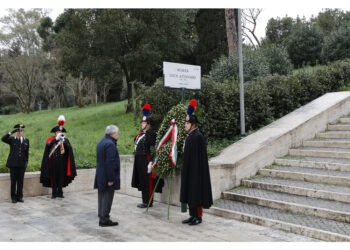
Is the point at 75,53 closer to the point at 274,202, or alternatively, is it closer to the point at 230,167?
the point at 230,167

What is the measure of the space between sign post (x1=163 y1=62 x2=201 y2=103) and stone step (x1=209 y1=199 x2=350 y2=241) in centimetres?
268

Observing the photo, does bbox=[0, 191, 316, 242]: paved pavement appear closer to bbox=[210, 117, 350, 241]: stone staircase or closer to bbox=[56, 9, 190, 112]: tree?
bbox=[210, 117, 350, 241]: stone staircase

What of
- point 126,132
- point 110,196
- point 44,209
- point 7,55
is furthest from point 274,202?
point 7,55

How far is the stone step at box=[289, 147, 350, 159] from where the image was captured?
888 centimetres

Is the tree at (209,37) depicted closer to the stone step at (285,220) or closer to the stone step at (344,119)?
the stone step at (344,119)

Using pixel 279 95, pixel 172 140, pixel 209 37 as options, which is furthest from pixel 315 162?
pixel 209 37

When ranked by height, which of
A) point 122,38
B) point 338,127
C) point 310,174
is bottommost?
point 310,174

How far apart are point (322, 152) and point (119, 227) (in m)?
5.38

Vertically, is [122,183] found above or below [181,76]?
below

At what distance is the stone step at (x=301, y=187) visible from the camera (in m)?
7.06

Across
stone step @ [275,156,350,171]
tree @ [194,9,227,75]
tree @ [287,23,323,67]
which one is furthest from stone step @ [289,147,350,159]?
tree @ [194,9,227,75]

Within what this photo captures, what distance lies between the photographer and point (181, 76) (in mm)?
8648

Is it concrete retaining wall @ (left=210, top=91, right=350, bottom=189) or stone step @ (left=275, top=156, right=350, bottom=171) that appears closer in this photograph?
stone step @ (left=275, top=156, right=350, bottom=171)

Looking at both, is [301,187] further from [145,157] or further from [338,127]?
[338,127]
